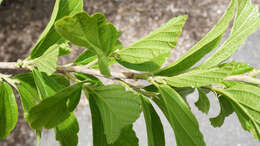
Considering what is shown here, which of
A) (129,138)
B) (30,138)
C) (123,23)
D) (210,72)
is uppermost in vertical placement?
(123,23)

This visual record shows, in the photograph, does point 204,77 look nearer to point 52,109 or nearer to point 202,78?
point 202,78

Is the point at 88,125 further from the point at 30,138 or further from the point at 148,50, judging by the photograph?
the point at 148,50

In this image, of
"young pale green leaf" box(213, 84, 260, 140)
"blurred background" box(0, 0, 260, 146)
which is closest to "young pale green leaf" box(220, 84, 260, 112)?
"young pale green leaf" box(213, 84, 260, 140)

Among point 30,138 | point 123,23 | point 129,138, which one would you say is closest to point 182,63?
point 129,138

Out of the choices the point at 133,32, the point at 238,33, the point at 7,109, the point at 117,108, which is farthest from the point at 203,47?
the point at 133,32

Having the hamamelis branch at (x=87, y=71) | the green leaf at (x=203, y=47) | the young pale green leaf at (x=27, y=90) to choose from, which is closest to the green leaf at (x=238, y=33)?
the green leaf at (x=203, y=47)

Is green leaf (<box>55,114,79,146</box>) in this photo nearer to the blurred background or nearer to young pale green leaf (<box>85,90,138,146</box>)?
young pale green leaf (<box>85,90,138,146</box>)

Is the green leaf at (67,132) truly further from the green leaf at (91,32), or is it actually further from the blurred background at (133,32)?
the blurred background at (133,32)

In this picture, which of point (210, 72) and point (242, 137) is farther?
point (242, 137)
